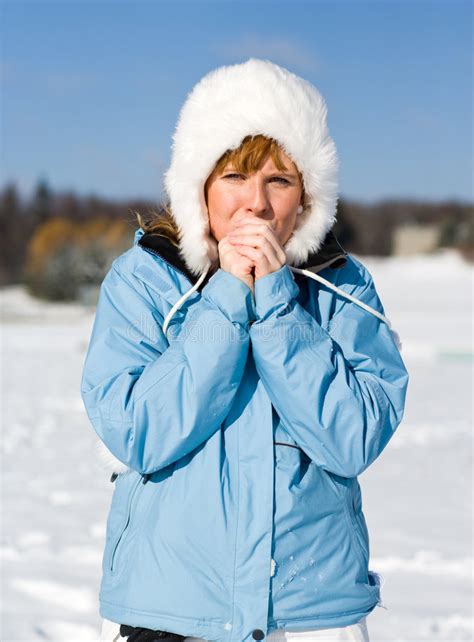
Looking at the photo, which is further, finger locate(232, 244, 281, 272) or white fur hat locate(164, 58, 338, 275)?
white fur hat locate(164, 58, 338, 275)

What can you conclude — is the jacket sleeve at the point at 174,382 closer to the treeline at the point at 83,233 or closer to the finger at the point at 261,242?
the finger at the point at 261,242

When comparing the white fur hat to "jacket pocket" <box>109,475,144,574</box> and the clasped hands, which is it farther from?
"jacket pocket" <box>109,475,144,574</box>

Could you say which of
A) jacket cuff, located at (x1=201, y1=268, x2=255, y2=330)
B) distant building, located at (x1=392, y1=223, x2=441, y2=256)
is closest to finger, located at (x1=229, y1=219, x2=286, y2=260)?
jacket cuff, located at (x1=201, y1=268, x2=255, y2=330)

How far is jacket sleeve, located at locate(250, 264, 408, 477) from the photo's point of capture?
1.77m

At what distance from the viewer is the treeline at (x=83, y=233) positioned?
38094mm

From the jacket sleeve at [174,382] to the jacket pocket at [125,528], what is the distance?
10 cm

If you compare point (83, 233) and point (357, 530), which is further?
point (83, 233)

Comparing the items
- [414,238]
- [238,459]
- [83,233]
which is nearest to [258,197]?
[238,459]

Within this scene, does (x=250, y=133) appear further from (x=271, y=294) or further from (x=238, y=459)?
(x=238, y=459)

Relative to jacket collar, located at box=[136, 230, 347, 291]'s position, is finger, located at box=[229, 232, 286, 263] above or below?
above

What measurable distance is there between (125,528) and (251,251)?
2.26ft

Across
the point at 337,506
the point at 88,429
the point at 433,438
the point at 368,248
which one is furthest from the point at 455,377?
the point at 368,248

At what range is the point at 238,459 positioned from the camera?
1.81m

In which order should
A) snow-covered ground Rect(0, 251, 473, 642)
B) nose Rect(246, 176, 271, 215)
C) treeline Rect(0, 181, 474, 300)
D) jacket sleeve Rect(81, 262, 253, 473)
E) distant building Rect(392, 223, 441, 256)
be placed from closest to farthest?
jacket sleeve Rect(81, 262, 253, 473) < nose Rect(246, 176, 271, 215) < snow-covered ground Rect(0, 251, 473, 642) < treeline Rect(0, 181, 474, 300) < distant building Rect(392, 223, 441, 256)
